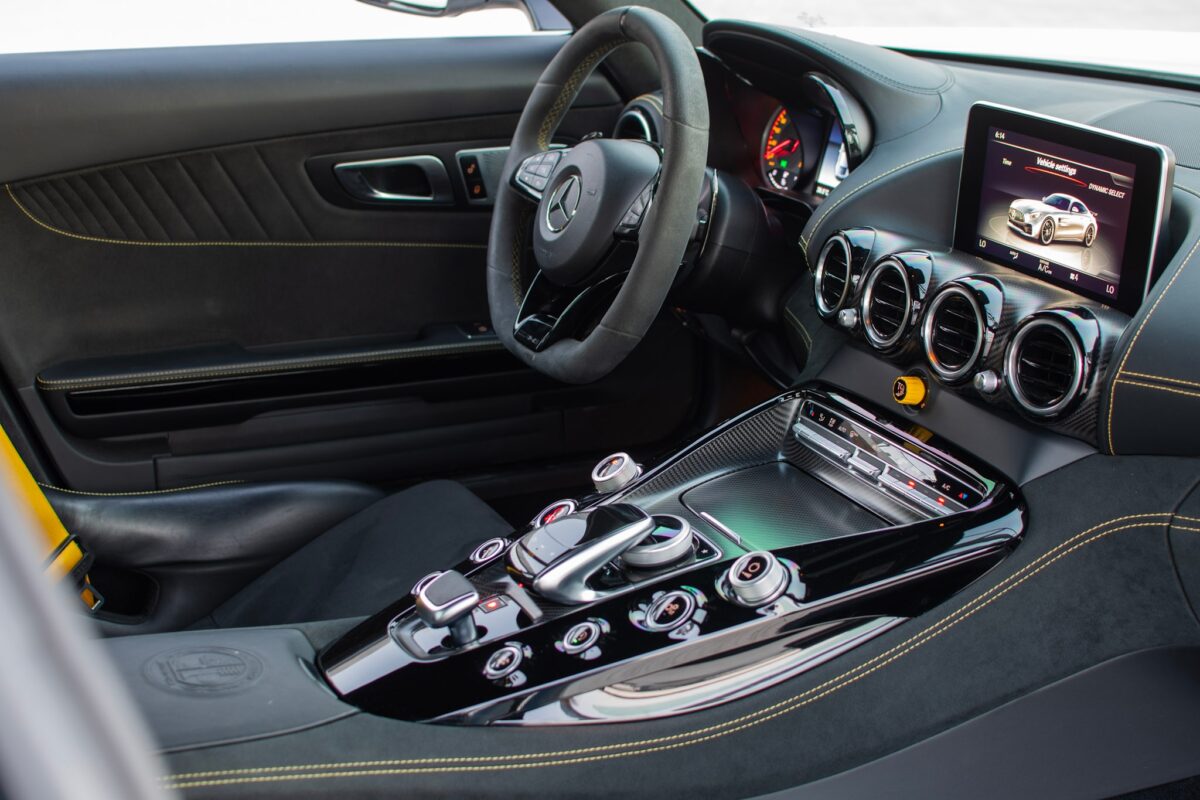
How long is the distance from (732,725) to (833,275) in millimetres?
699

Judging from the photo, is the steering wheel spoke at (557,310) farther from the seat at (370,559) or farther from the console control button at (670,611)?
the console control button at (670,611)

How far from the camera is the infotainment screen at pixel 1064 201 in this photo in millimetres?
1153

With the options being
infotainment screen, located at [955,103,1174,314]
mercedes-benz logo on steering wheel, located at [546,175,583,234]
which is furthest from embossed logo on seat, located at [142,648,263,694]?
infotainment screen, located at [955,103,1174,314]

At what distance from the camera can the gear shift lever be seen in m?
1.21

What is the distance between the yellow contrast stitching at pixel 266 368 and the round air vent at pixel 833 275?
0.78m

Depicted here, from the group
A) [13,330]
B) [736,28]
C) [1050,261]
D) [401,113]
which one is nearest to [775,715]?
[1050,261]

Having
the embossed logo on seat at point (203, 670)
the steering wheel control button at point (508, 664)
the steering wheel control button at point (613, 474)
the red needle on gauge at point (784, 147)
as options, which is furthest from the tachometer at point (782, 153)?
the embossed logo on seat at point (203, 670)

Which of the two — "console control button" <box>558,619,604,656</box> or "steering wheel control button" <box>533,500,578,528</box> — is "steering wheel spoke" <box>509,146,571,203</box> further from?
"console control button" <box>558,619,604,656</box>

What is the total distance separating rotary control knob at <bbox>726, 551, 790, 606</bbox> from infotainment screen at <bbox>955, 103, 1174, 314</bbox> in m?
0.47

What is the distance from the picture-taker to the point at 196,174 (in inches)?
78.8

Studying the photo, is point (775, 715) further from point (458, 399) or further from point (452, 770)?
point (458, 399)

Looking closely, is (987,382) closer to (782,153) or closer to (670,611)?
(670,611)

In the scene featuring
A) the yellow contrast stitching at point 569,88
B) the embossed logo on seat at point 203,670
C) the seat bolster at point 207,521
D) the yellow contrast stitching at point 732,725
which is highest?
the yellow contrast stitching at point 569,88

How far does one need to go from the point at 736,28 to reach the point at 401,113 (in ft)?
2.17
